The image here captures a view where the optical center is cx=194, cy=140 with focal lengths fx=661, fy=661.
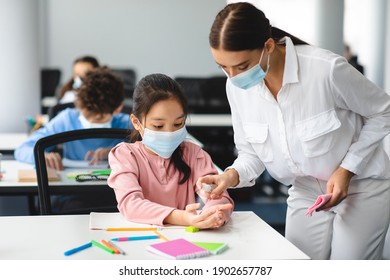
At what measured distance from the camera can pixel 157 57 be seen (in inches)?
355

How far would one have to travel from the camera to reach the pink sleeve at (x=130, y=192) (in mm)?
1731

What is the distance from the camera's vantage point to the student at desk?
3.02m

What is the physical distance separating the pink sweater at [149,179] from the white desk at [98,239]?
0.11 metres

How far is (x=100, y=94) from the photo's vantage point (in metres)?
3.03

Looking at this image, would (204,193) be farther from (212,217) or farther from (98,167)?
(98,167)

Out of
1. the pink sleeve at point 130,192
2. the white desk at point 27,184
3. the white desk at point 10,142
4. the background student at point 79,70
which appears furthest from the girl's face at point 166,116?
the background student at point 79,70

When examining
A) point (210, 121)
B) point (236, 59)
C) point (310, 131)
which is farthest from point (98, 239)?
point (210, 121)

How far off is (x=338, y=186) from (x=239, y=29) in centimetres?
52

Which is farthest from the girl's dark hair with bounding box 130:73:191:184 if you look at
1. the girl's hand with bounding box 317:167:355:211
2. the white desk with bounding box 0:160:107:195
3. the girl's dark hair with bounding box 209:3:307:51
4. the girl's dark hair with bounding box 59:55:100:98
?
the girl's dark hair with bounding box 59:55:100:98

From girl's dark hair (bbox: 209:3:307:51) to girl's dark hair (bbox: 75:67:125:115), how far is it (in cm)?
134

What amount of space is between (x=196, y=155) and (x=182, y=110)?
157mm

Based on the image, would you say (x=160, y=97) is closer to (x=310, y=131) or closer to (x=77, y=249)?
(x=310, y=131)

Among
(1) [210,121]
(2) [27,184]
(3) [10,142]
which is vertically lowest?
(1) [210,121]

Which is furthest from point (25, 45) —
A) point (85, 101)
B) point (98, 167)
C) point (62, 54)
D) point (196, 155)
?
point (62, 54)
